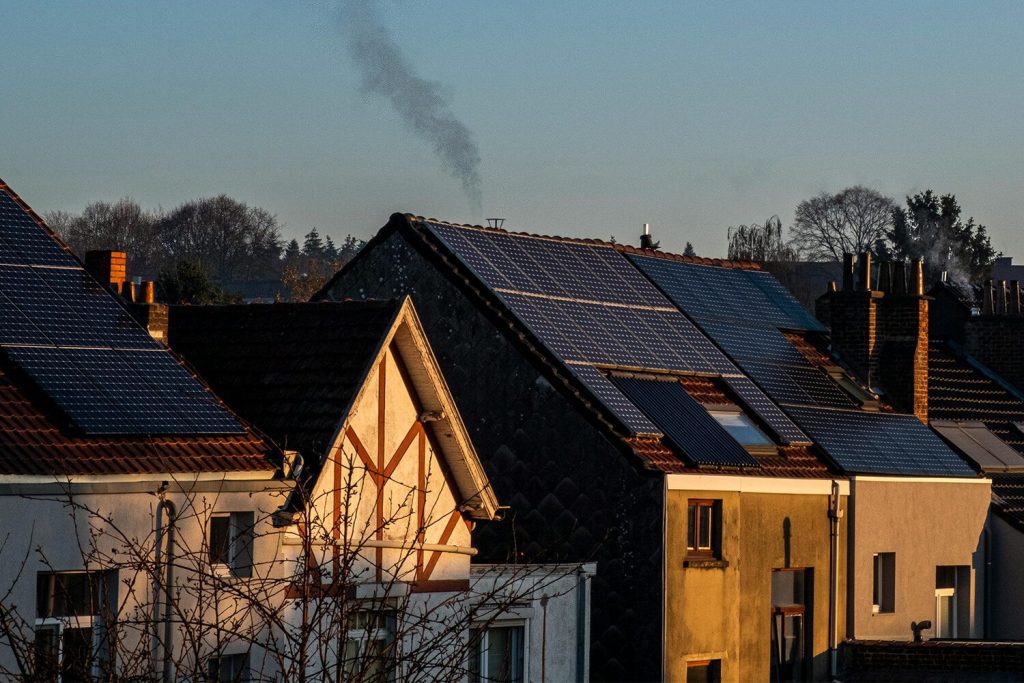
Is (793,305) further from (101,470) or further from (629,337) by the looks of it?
(101,470)

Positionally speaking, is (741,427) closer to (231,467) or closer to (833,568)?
(833,568)

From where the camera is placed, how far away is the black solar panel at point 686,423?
30.4 meters

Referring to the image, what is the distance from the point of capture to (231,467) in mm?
22125

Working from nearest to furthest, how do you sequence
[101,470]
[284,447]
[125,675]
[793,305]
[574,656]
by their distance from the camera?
[125,675]
[101,470]
[284,447]
[574,656]
[793,305]

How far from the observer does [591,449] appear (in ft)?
97.8

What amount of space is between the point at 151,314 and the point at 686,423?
29.4 feet

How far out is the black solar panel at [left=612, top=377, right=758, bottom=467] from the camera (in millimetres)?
30406

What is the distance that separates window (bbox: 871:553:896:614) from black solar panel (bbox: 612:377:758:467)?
15.0 feet

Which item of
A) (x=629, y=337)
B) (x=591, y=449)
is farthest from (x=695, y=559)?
(x=629, y=337)

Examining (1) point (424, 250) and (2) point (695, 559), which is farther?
(1) point (424, 250)

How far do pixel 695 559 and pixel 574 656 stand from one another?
2.98 m

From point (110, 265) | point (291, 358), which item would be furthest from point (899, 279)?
point (291, 358)

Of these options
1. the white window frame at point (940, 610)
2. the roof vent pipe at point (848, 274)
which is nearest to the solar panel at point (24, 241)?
the white window frame at point (940, 610)

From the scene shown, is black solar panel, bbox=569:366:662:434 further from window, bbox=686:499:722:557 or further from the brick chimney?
the brick chimney
